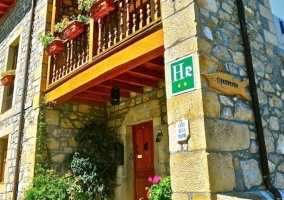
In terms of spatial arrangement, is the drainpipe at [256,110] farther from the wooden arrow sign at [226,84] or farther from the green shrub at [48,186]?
the green shrub at [48,186]

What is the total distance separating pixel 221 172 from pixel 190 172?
0.29 m

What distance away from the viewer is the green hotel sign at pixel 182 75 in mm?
2896

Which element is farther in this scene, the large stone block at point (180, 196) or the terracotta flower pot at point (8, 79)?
the terracotta flower pot at point (8, 79)

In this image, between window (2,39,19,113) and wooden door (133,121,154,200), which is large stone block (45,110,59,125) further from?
window (2,39,19,113)

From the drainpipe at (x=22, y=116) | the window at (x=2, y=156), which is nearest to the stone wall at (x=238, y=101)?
the drainpipe at (x=22, y=116)

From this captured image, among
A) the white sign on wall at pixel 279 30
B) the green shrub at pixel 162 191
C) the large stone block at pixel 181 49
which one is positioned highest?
the white sign on wall at pixel 279 30

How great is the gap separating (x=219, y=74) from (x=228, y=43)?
541 millimetres

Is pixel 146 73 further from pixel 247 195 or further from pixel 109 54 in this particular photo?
pixel 247 195

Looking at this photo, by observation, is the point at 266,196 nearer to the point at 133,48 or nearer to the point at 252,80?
the point at 252,80

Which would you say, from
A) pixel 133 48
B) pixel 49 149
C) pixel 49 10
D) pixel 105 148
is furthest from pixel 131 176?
pixel 49 10

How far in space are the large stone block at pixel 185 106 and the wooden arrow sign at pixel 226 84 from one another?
213 millimetres

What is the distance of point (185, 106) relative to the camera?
2.89 metres

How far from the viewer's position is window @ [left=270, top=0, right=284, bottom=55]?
436 centimetres

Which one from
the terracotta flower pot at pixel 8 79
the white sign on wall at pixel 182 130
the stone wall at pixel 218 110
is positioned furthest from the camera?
the terracotta flower pot at pixel 8 79
